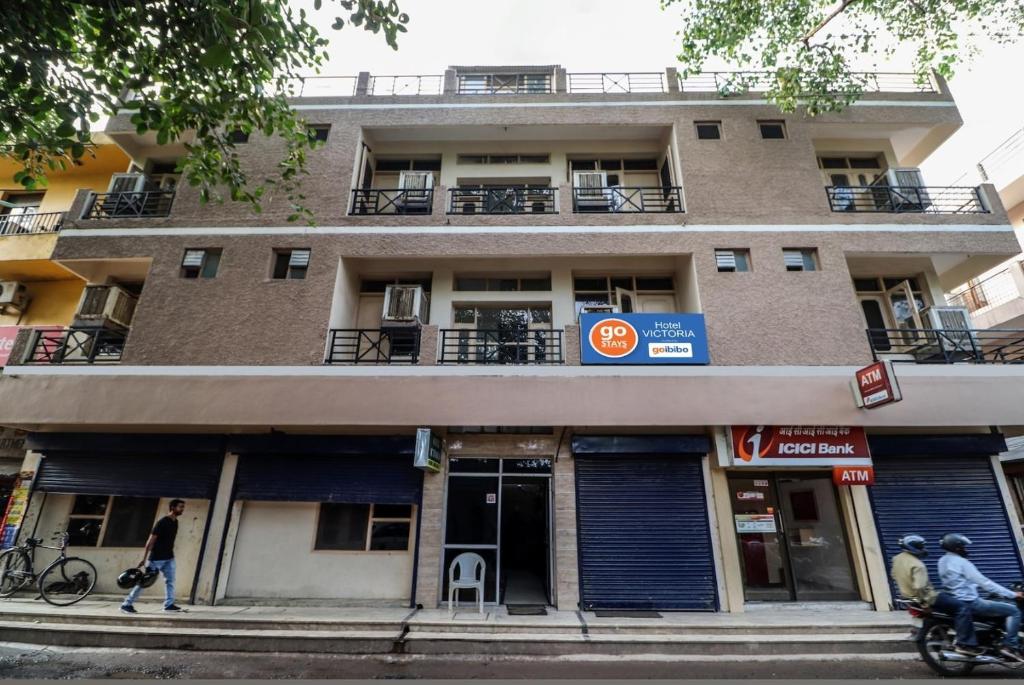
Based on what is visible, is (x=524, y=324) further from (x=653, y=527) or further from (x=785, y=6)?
(x=785, y=6)

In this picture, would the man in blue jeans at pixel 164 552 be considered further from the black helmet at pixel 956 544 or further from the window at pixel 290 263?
the black helmet at pixel 956 544

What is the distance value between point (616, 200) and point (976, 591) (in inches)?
373

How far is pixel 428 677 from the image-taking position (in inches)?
233

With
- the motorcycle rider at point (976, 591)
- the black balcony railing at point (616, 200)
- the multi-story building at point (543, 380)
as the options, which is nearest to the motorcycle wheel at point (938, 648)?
the motorcycle rider at point (976, 591)

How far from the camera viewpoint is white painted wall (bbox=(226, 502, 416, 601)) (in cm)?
892

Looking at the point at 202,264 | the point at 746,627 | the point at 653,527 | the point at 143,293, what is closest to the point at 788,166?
the point at 653,527

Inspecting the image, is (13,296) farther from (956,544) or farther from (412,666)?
(956,544)

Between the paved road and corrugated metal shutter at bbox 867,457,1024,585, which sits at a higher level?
corrugated metal shutter at bbox 867,457,1024,585

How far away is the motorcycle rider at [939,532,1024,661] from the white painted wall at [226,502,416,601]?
815 centimetres

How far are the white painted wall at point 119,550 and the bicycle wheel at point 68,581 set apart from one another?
277 mm

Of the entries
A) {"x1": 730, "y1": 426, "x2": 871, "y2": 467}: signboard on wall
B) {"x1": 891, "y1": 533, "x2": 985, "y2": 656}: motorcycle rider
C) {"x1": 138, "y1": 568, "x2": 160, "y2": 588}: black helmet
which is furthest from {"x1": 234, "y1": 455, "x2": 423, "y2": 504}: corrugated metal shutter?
{"x1": 891, "y1": 533, "x2": 985, "y2": 656}: motorcycle rider

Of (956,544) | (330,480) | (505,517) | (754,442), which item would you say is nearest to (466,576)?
(505,517)

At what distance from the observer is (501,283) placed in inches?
455

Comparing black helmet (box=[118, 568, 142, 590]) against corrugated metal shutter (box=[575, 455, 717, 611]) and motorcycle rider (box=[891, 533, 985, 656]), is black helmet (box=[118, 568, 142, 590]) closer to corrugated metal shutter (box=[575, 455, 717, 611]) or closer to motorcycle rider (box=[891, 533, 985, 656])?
corrugated metal shutter (box=[575, 455, 717, 611])
